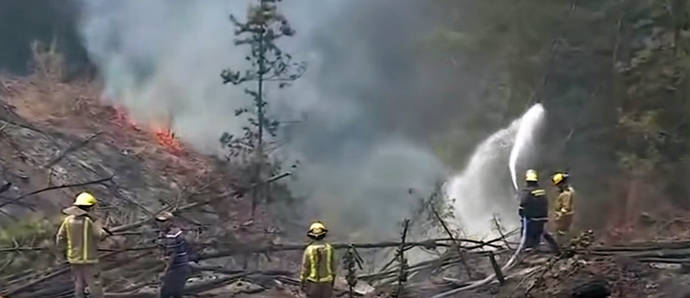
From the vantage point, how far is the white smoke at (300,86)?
80.0 ft

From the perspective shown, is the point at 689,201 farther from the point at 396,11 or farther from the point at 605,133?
the point at 396,11

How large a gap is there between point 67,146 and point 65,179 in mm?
2409

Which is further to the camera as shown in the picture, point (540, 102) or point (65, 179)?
point (540, 102)

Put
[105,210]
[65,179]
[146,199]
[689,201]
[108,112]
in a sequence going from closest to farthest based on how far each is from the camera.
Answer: [105,210] < [65,179] < [146,199] < [689,201] < [108,112]

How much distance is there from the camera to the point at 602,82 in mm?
21953

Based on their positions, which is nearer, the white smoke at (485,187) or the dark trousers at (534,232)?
the dark trousers at (534,232)

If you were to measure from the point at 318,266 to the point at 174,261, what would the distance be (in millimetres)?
1751

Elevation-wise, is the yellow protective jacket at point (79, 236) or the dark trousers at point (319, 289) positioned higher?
the yellow protective jacket at point (79, 236)

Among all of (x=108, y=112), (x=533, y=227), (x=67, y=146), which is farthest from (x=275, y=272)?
(x=108, y=112)

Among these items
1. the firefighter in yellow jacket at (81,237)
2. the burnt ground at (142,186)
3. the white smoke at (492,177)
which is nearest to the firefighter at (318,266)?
the burnt ground at (142,186)

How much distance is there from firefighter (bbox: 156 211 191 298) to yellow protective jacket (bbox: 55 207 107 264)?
883 mm

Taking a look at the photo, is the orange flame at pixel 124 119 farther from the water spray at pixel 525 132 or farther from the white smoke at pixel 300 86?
the water spray at pixel 525 132

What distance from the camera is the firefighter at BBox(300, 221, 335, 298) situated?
10078mm

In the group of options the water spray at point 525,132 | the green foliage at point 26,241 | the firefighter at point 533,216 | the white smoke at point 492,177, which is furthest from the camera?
the white smoke at point 492,177
